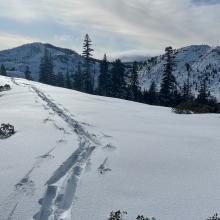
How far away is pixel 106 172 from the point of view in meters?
9.34

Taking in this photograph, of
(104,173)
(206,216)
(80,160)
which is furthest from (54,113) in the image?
(206,216)

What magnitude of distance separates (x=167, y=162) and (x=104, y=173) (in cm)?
189

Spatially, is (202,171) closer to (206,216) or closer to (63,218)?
(206,216)

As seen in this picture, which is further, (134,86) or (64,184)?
(134,86)

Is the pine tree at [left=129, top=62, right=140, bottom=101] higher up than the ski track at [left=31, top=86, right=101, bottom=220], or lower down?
higher up

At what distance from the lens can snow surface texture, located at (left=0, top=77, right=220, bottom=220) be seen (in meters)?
7.56

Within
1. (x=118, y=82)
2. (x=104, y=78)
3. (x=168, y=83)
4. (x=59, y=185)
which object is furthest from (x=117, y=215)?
(x=104, y=78)

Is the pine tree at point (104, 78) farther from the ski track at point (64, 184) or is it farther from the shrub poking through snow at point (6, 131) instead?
the ski track at point (64, 184)

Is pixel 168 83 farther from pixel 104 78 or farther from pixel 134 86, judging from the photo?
pixel 104 78

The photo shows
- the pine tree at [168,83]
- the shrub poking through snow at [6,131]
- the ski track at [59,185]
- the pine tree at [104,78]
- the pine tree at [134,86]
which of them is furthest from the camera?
the pine tree at [104,78]

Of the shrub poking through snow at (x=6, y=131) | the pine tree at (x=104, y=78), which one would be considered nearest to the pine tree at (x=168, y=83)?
the pine tree at (x=104, y=78)

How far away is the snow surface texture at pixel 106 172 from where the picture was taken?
→ 24.8ft

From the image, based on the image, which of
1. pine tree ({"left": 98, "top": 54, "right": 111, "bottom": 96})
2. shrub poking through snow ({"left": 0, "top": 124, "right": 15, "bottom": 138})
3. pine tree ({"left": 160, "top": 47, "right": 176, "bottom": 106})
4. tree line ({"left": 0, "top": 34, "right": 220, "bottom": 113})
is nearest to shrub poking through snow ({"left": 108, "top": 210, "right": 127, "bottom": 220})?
shrub poking through snow ({"left": 0, "top": 124, "right": 15, "bottom": 138})

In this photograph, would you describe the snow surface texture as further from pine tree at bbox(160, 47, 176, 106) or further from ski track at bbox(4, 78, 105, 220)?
pine tree at bbox(160, 47, 176, 106)
